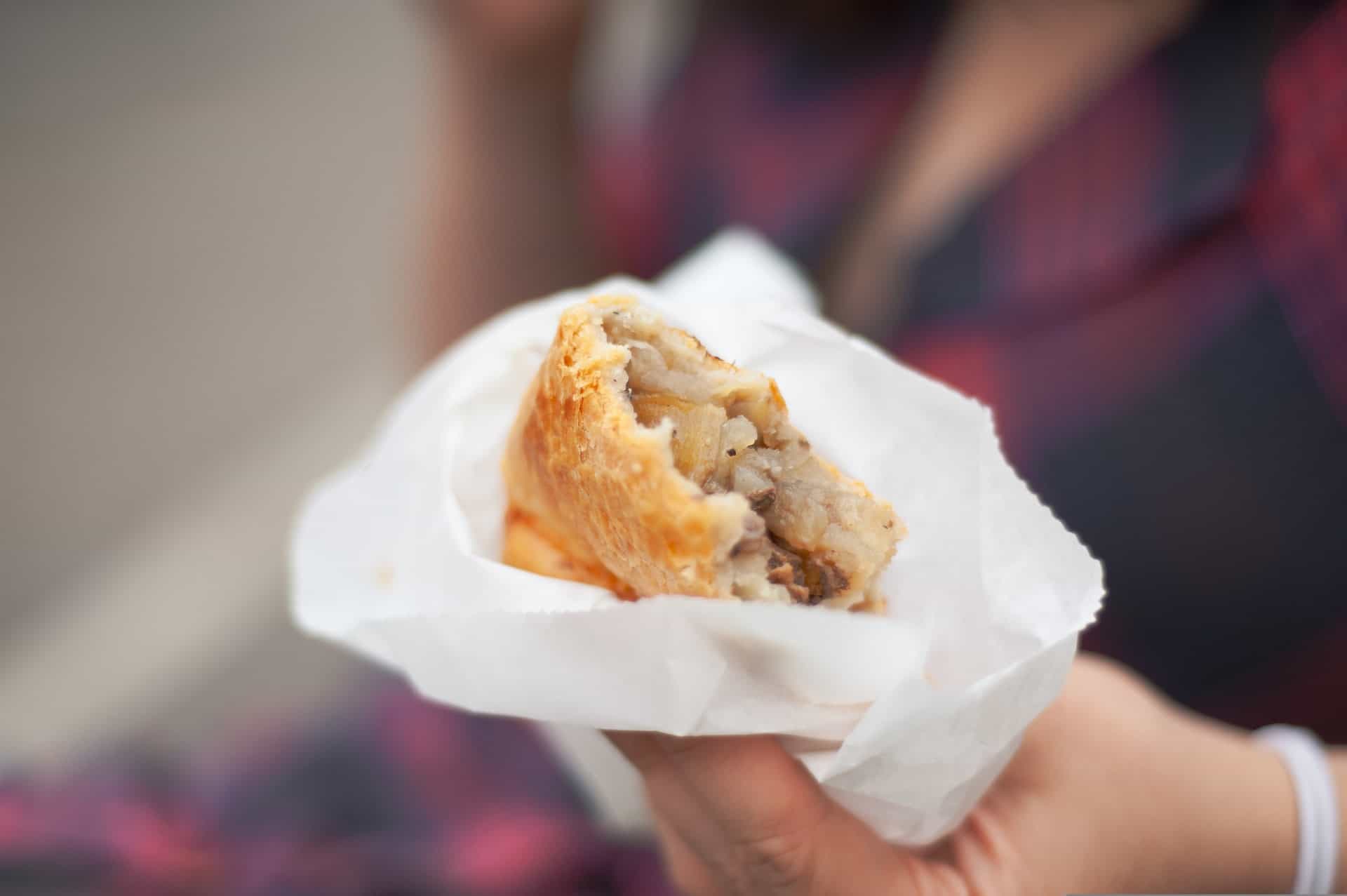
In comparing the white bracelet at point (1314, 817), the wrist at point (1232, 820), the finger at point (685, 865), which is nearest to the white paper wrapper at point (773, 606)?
the finger at point (685, 865)

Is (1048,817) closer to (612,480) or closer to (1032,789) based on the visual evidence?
(1032,789)

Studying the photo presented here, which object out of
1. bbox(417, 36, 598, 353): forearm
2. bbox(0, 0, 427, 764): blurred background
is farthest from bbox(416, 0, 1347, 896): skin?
bbox(0, 0, 427, 764): blurred background

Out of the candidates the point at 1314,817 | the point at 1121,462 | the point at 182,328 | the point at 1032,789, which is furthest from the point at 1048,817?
the point at 182,328

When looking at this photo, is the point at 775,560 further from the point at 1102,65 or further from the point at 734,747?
the point at 1102,65

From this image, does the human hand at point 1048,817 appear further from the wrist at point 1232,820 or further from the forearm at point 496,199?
the forearm at point 496,199

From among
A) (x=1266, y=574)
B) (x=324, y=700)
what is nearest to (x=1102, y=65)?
(x=1266, y=574)
